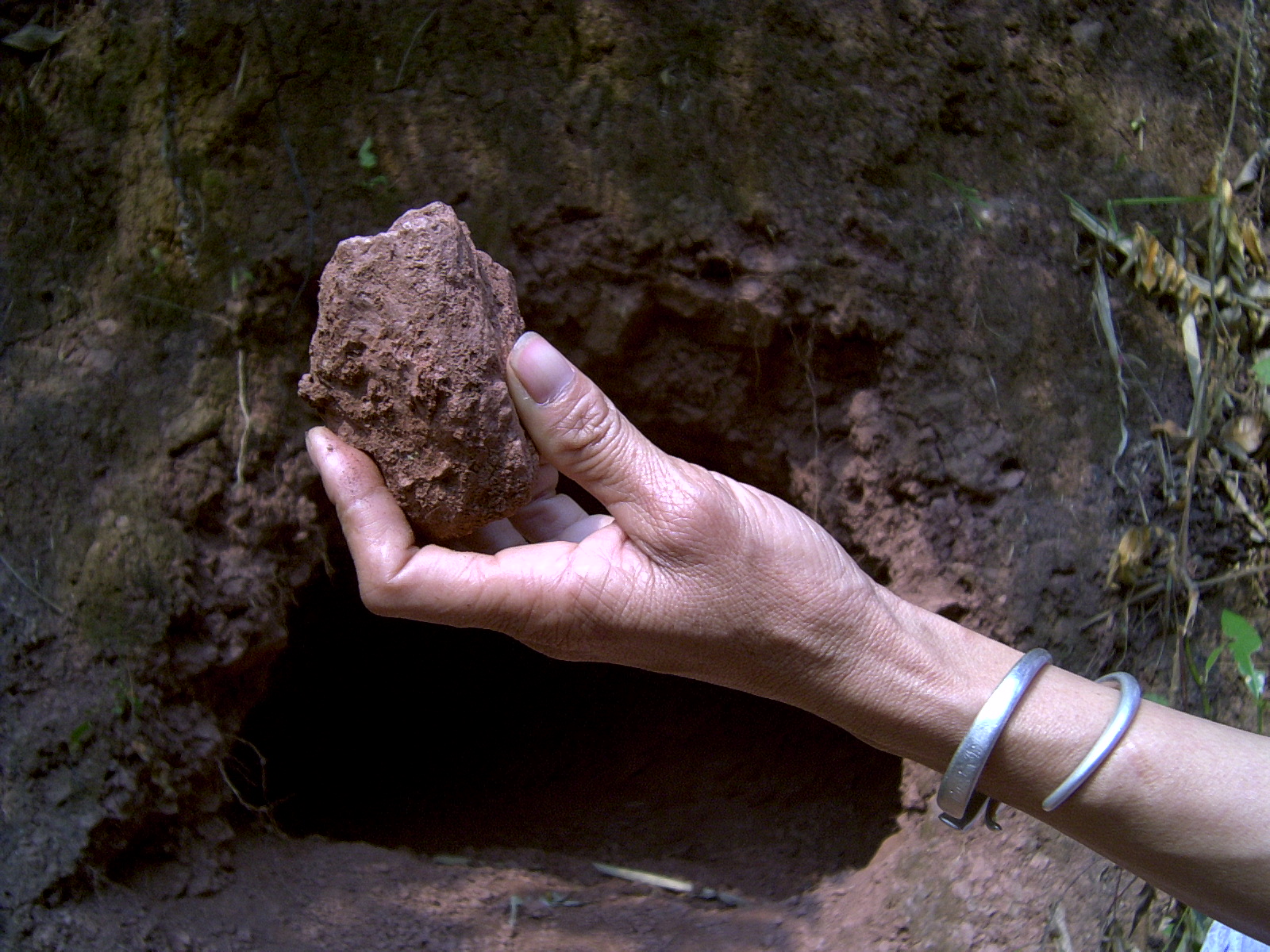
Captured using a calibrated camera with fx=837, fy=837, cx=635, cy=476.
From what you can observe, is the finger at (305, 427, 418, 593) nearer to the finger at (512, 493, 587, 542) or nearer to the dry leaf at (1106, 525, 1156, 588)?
the finger at (512, 493, 587, 542)

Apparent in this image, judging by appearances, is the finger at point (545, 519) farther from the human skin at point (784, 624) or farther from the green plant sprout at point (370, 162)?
the green plant sprout at point (370, 162)

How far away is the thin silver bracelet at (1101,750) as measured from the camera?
1.25 meters

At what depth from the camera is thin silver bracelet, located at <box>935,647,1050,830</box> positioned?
128 cm

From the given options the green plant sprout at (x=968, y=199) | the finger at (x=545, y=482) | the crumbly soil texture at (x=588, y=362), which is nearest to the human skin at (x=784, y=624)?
the finger at (x=545, y=482)

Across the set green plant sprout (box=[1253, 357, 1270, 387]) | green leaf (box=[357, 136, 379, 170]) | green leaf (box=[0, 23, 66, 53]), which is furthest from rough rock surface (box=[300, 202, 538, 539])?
green plant sprout (box=[1253, 357, 1270, 387])

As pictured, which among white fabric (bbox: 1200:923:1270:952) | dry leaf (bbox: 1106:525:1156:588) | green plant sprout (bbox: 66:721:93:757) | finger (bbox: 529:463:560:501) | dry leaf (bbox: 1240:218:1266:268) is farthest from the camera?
dry leaf (bbox: 1240:218:1266:268)

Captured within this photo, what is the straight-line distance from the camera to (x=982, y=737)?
4.22 feet

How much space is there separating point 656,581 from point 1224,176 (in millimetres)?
2163

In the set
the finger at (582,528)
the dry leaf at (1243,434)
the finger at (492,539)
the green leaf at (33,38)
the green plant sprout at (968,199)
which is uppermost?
the green leaf at (33,38)

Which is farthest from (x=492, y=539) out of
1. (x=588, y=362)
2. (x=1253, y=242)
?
(x=1253, y=242)

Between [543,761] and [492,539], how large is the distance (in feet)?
4.94

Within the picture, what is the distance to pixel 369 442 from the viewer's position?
1.42 m

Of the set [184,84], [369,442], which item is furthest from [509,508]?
[184,84]

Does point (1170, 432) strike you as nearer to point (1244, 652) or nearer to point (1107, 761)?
point (1244, 652)
